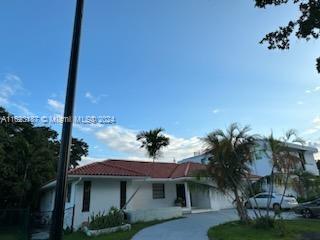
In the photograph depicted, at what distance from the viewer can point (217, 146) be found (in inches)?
603

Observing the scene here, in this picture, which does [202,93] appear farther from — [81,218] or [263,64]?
[81,218]

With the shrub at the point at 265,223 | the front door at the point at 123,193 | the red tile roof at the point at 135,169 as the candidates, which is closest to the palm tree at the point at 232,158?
the shrub at the point at 265,223

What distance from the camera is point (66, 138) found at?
10.2 feet

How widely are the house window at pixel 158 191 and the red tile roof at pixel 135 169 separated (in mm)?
900

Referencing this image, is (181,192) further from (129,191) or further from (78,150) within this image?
(78,150)

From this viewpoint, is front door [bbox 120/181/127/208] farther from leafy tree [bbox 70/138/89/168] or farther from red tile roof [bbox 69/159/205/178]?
leafy tree [bbox 70/138/89/168]

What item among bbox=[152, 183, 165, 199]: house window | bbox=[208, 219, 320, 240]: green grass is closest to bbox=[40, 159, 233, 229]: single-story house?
bbox=[152, 183, 165, 199]: house window

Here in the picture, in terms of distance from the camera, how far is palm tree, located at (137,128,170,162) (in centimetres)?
2194

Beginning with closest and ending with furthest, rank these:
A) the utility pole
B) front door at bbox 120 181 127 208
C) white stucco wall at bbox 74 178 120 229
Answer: the utility pole → white stucco wall at bbox 74 178 120 229 → front door at bbox 120 181 127 208

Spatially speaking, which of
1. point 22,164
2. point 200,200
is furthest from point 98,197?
point 200,200

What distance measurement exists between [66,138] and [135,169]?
22650mm

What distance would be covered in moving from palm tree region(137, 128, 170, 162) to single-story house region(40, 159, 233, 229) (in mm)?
1967

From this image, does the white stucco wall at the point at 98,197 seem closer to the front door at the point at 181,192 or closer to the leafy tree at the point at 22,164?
the front door at the point at 181,192

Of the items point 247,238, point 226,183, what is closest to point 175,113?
point 226,183
